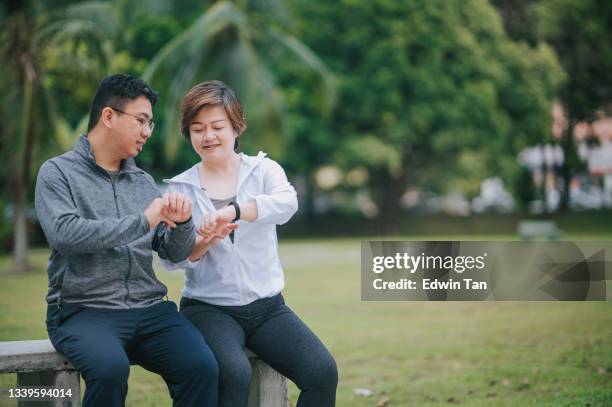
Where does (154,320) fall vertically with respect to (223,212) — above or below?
below

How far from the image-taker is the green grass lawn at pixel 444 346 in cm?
529

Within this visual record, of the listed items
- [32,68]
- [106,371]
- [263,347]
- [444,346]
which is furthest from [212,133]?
[32,68]

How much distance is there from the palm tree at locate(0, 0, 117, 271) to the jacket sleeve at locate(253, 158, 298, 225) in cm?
1176

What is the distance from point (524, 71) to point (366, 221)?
9104 mm

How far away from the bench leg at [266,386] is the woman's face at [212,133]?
41.3 inches

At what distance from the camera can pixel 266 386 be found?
3.59 meters

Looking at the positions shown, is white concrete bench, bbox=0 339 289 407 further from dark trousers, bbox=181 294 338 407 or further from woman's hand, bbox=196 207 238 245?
woman's hand, bbox=196 207 238 245

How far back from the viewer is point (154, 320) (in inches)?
129

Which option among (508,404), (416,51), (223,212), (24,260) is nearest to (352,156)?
(416,51)

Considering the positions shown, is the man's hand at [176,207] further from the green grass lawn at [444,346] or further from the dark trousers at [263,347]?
Result: the green grass lawn at [444,346]

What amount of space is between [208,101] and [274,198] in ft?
1.86

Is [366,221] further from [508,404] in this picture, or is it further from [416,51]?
[508,404]

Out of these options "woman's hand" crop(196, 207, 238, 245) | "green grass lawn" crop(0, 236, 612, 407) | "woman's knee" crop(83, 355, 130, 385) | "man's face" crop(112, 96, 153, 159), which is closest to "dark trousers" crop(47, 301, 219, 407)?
"woman's knee" crop(83, 355, 130, 385)

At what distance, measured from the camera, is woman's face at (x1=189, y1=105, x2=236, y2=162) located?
3.51 meters
